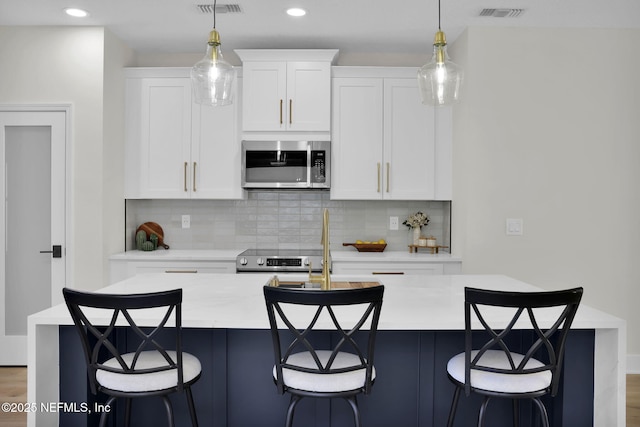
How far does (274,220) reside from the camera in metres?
4.64

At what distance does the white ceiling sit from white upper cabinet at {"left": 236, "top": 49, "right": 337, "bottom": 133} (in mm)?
176

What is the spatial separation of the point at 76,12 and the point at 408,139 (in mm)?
2673

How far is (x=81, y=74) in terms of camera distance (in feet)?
12.6

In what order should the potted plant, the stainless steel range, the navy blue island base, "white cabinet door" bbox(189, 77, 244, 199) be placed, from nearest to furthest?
the navy blue island base
the stainless steel range
"white cabinet door" bbox(189, 77, 244, 199)
the potted plant

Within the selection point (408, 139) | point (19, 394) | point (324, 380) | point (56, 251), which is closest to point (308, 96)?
point (408, 139)

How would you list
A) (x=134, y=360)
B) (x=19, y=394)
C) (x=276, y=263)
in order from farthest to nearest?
(x=276, y=263) → (x=19, y=394) → (x=134, y=360)

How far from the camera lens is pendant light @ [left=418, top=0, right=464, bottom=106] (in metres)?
2.21

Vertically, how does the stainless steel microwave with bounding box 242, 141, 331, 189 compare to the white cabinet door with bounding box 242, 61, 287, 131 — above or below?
below

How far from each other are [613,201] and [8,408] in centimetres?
438

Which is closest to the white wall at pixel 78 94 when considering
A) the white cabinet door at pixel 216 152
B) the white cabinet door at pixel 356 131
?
the white cabinet door at pixel 216 152

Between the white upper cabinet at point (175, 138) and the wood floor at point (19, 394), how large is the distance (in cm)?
158

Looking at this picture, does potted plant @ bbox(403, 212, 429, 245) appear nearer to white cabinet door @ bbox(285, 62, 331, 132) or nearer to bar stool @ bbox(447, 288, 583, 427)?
white cabinet door @ bbox(285, 62, 331, 132)

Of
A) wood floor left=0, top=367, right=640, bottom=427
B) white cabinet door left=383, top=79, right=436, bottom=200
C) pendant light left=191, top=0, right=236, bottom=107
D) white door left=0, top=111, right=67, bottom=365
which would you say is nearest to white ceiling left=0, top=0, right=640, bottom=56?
white cabinet door left=383, top=79, right=436, bottom=200

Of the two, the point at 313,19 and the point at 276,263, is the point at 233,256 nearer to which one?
the point at 276,263
